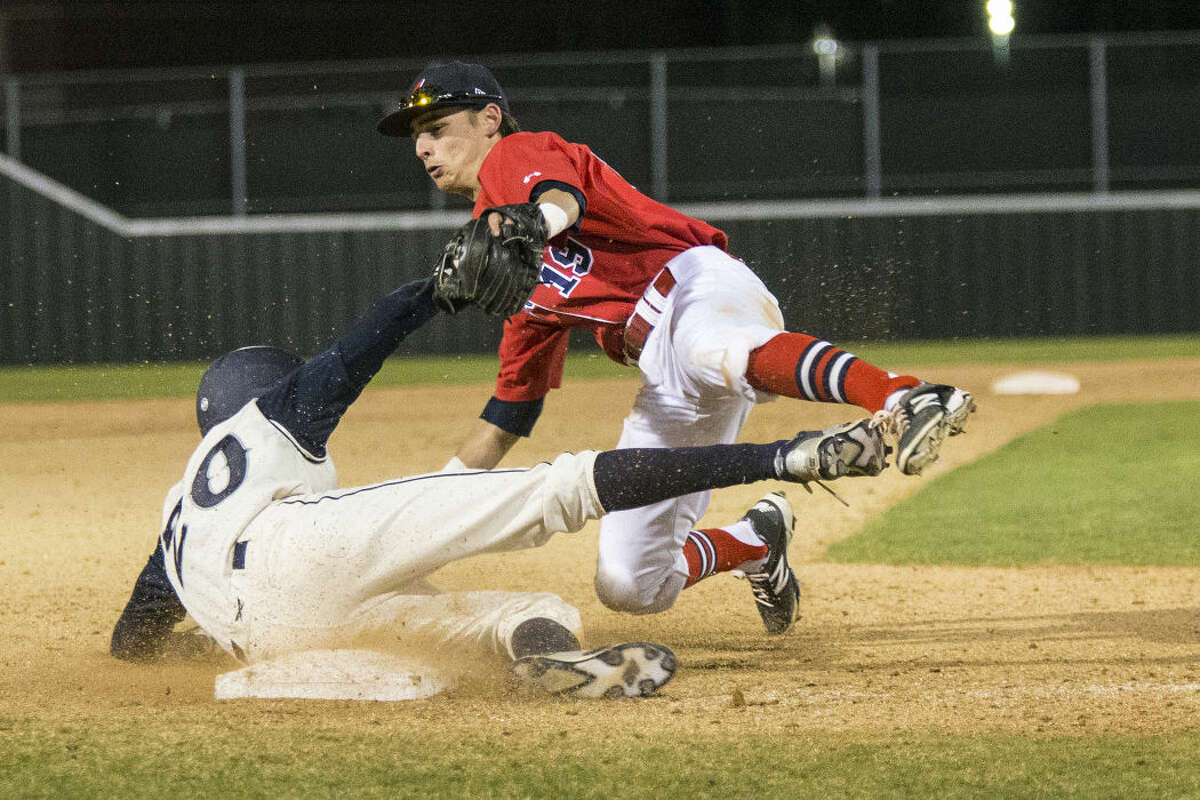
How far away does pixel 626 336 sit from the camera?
404 cm

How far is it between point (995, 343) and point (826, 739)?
38.7 ft

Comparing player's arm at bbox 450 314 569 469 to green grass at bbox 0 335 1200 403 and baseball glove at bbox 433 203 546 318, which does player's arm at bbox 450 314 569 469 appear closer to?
baseball glove at bbox 433 203 546 318

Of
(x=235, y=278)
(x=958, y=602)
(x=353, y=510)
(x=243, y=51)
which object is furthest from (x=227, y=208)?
(x=353, y=510)

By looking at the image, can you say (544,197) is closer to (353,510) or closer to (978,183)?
(353,510)

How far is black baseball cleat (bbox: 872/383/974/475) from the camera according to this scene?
3.12m

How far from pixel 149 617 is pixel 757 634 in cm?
172

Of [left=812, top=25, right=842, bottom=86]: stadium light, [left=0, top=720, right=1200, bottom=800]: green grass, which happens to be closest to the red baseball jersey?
[left=0, top=720, right=1200, bottom=800]: green grass

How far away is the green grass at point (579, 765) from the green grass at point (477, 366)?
9.08 metres

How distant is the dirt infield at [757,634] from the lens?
130 inches

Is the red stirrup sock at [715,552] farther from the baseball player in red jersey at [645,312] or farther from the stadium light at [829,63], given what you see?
the stadium light at [829,63]

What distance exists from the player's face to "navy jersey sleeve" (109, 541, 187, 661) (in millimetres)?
1270

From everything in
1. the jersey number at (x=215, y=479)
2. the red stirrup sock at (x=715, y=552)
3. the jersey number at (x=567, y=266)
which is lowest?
the red stirrup sock at (x=715, y=552)

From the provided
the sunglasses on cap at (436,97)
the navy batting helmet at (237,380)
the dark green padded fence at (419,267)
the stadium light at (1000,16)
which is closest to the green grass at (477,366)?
the dark green padded fence at (419,267)

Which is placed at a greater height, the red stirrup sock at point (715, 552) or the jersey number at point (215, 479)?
the jersey number at point (215, 479)
